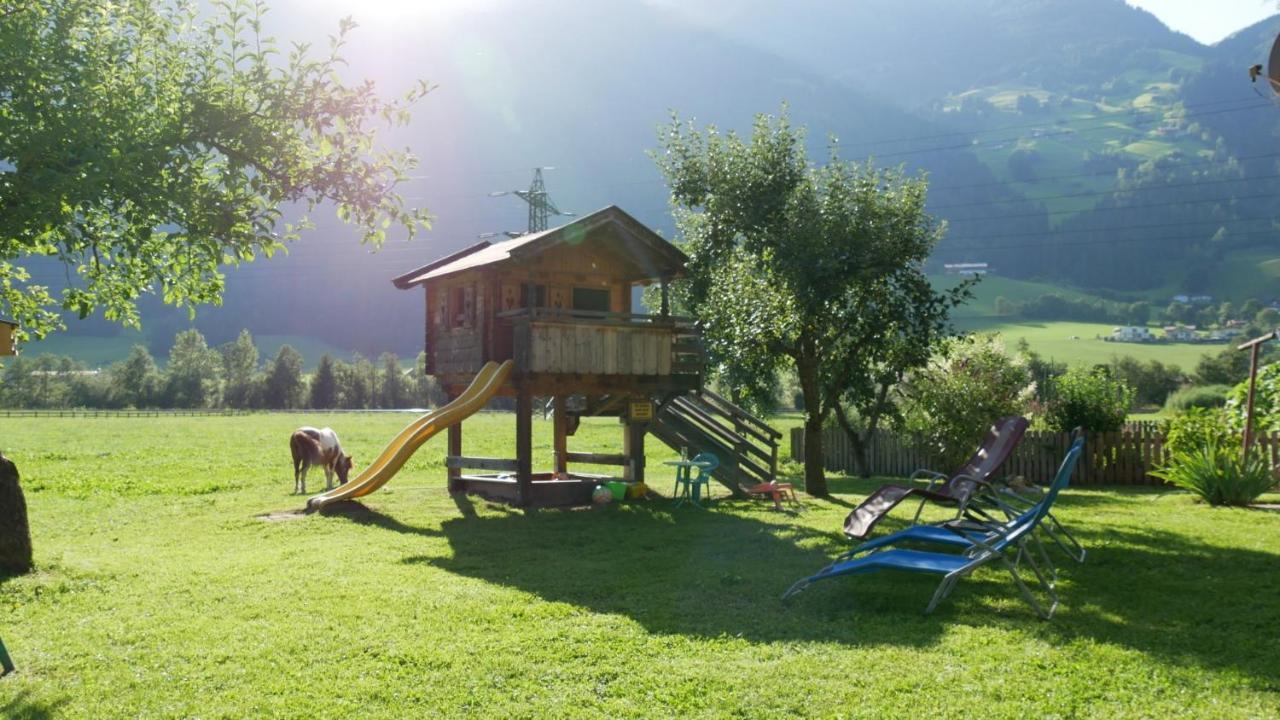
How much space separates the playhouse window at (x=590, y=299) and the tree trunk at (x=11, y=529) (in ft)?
35.9

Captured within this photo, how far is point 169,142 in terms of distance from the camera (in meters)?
8.87

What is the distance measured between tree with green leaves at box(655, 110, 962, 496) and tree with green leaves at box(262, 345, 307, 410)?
8108 centimetres

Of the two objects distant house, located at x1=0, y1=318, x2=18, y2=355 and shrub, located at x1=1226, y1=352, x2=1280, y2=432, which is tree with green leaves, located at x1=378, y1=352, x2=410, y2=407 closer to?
shrub, located at x1=1226, y1=352, x2=1280, y2=432

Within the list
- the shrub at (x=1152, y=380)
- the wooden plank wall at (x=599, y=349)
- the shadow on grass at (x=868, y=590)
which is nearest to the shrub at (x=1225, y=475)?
the shadow on grass at (x=868, y=590)

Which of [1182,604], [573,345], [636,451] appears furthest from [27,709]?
[636,451]

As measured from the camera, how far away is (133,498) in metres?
19.1

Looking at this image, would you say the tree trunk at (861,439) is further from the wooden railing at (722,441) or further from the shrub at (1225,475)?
the shrub at (1225,475)

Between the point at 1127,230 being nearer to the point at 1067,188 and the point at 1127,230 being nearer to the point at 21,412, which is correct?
the point at 1067,188

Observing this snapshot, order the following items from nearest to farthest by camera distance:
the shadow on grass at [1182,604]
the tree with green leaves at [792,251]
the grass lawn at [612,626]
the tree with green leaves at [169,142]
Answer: the grass lawn at [612,626], the shadow on grass at [1182,604], the tree with green leaves at [169,142], the tree with green leaves at [792,251]

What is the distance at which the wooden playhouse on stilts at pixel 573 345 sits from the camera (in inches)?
673

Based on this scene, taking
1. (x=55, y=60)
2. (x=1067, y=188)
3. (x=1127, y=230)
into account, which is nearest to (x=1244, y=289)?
(x=1127, y=230)

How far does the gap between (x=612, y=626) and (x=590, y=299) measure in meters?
12.1

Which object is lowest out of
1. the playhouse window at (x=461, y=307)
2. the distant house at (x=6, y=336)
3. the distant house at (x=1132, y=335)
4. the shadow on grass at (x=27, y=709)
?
the shadow on grass at (x=27, y=709)

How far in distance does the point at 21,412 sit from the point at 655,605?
233ft
